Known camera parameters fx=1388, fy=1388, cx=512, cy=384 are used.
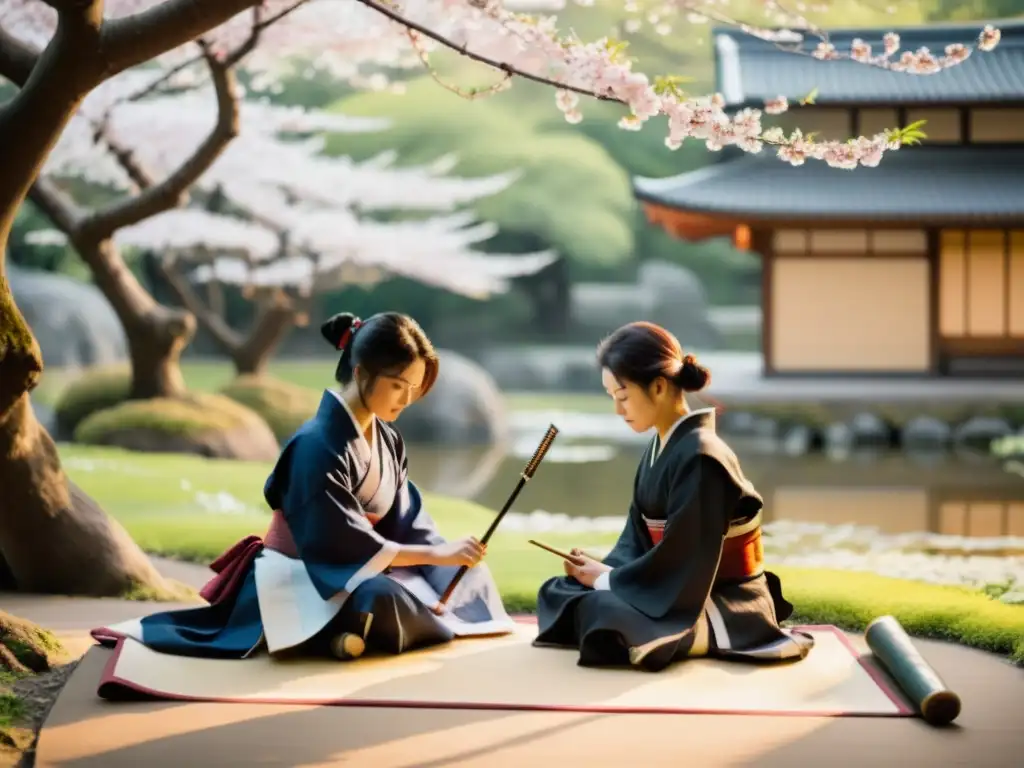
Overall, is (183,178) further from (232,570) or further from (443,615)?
(443,615)

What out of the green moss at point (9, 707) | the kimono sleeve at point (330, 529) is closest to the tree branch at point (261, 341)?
the kimono sleeve at point (330, 529)

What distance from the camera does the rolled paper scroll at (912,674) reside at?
11.1ft

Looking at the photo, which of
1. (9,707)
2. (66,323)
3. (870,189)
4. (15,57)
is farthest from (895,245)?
(9,707)

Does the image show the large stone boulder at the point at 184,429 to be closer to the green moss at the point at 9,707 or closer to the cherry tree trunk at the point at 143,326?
the cherry tree trunk at the point at 143,326

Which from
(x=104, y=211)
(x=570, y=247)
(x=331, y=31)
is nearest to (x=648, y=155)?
(x=570, y=247)

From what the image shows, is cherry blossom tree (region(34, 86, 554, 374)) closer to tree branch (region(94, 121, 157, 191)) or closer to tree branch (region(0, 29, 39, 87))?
tree branch (region(94, 121, 157, 191))

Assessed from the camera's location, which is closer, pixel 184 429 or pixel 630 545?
pixel 630 545

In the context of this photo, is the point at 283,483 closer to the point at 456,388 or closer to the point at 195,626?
the point at 195,626

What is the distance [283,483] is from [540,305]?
20477 mm

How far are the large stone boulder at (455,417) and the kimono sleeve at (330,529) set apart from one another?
1209cm

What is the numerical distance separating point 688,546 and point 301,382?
17.5m

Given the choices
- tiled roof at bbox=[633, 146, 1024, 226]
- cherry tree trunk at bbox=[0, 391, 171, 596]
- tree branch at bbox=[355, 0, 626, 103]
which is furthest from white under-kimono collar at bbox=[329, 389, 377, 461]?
tiled roof at bbox=[633, 146, 1024, 226]

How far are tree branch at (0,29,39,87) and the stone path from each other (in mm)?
2606

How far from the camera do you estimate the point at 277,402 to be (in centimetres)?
1495
